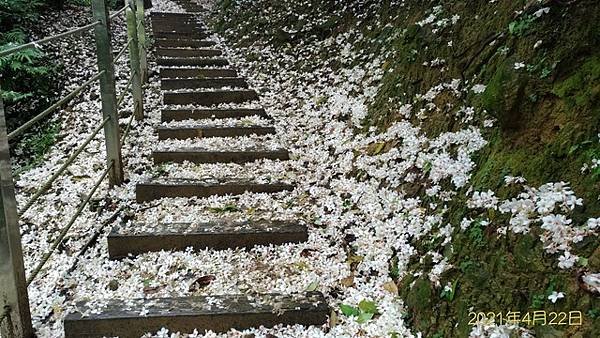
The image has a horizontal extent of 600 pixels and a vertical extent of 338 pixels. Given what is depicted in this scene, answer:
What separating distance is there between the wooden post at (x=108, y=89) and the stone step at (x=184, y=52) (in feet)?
12.9

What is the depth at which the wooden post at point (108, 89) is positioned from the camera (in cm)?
320

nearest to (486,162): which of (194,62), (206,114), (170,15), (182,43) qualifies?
(206,114)

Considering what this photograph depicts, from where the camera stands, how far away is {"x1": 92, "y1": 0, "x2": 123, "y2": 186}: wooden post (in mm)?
3197

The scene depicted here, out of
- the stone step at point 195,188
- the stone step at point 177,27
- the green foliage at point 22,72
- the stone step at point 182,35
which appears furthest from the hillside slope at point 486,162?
the stone step at point 177,27

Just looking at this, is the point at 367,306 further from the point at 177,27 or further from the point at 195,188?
the point at 177,27

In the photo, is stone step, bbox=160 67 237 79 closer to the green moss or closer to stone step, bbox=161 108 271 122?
stone step, bbox=161 108 271 122

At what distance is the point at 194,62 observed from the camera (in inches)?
267

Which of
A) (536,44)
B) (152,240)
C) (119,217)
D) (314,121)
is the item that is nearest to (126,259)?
(152,240)

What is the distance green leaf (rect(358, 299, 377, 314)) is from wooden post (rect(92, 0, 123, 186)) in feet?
7.39

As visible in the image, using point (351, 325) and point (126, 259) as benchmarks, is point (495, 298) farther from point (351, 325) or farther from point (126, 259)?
point (126, 259)

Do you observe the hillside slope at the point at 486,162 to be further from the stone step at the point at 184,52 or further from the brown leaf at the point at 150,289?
the stone step at the point at 184,52

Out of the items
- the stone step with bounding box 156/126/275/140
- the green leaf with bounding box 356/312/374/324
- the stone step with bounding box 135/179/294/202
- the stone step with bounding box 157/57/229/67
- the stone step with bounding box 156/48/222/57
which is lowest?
the green leaf with bounding box 356/312/374/324

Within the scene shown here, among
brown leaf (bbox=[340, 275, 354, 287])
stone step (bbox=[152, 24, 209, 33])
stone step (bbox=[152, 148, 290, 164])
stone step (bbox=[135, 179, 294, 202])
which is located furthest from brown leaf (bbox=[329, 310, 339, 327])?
stone step (bbox=[152, 24, 209, 33])

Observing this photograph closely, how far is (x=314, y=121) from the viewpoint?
4.76 metres
